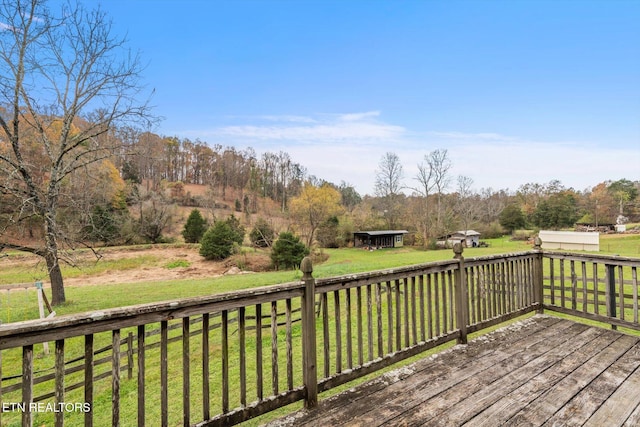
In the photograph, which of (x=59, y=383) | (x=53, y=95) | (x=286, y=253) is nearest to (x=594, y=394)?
(x=59, y=383)

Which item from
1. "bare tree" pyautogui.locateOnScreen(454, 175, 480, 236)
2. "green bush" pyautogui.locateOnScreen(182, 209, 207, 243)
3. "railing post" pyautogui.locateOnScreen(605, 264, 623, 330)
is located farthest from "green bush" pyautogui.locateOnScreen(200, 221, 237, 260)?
"bare tree" pyautogui.locateOnScreen(454, 175, 480, 236)

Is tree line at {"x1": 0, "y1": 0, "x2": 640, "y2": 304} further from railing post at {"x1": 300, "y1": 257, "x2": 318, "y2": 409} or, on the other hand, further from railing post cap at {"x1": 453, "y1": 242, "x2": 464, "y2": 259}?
railing post cap at {"x1": 453, "y1": 242, "x2": 464, "y2": 259}

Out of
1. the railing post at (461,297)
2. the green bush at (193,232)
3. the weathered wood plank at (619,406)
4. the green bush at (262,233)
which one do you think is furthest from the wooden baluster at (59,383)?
the green bush at (193,232)

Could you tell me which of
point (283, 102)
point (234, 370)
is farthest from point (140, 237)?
point (234, 370)

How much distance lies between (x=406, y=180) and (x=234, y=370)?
35.1m

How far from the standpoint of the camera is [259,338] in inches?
82.3

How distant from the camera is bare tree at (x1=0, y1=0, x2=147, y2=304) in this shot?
27.3 feet

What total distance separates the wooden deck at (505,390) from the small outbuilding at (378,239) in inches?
1054

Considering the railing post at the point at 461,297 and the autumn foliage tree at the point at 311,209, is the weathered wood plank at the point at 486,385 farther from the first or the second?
the autumn foliage tree at the point at 311,209

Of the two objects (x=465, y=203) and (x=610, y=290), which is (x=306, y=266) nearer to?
(x=610, y=290)

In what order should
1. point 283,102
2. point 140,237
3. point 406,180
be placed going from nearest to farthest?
1. point 283,102
2. point 140,237
3. point 406,180

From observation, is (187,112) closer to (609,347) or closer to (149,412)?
(149,412)

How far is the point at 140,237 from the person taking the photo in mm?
25125

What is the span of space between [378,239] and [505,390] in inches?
1147
